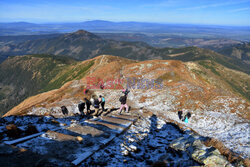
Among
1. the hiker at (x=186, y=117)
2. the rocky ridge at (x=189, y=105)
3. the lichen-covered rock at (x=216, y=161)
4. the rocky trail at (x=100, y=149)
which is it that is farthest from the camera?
the hiker at (x=186, y=117)

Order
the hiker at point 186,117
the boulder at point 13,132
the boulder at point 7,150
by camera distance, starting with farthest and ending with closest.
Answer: the hiker at point 186,117
the boulder at point 13,132
the boulder at point 7,150

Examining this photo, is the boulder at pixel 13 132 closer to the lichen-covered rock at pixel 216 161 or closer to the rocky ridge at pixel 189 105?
the lichen-covered rock at pixel 216 161

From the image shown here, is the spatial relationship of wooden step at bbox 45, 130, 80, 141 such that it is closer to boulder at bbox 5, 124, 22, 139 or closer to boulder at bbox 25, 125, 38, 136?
boulder at bbox 25, 125, 38, 136

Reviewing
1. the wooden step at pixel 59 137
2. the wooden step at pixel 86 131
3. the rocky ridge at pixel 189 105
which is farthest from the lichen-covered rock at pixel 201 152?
the wooden step at pixel 59 137

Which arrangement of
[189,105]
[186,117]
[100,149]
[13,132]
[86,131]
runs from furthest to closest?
1. [189,105]
2. [186,117]
3. [86,131]
4. [13,132]
5. [100,149]

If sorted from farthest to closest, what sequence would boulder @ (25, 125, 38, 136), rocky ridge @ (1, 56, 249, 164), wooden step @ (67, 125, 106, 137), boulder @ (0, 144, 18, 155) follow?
rocky ridge @ (1, 56, 249, 164) → wooden step @ (67, 125, 106, 137) → boulder @ (25, 125, 38, 136) → boulder @ (0, 144, 18, 155)

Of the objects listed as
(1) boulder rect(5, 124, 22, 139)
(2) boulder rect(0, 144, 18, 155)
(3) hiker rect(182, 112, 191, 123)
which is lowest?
(3) hiker rect(182, 112, 191, 123)

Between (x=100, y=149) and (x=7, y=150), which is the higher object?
(x=7, y=150)

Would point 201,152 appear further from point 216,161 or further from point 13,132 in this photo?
point 13,132

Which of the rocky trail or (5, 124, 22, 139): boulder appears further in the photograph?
(5, 124, 22, 139): boulder

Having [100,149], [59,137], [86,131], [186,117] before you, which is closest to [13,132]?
[59,137]

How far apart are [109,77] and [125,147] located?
138 ft

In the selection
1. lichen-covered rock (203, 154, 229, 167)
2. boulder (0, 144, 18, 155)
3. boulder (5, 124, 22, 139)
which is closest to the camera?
boulder (0, 144, 18, 155)

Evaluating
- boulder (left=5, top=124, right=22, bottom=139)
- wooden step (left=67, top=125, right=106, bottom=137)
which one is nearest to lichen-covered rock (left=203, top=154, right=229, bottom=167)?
wooden step (left=67, top=125, right=106, bottom=137)
